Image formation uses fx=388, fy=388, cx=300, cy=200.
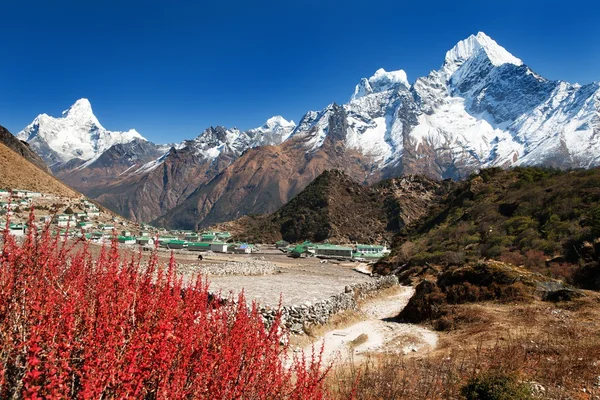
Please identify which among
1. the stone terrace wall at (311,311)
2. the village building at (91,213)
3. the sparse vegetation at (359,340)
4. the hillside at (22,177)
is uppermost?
the hillside at (22,177)

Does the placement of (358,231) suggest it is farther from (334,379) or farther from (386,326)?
(334,379)

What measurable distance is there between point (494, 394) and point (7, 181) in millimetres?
116979

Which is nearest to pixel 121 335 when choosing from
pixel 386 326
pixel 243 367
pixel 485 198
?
pixel 243 367

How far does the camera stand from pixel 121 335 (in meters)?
3.98

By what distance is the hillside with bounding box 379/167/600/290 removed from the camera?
2575cm

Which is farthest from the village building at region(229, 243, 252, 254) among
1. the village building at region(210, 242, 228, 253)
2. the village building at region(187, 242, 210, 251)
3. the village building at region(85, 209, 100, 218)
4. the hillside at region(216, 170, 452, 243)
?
the hillside at region(216, 170, 452, 243)

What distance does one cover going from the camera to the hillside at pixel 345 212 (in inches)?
4737

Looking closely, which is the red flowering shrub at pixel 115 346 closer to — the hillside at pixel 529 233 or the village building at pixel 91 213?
the hillside at pixel 529 233

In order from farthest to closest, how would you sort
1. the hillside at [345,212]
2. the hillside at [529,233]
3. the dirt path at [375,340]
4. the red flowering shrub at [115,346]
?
the hillside at [345,212]
the hillside at [529,233]
the dirt path at [375,340]
the red flowering shrub at [115,346]

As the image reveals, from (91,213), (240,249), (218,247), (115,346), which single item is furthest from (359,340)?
(91,213)

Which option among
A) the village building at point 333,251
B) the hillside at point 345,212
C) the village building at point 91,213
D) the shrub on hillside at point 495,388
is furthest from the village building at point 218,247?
the shrub on hillside at point 495,388

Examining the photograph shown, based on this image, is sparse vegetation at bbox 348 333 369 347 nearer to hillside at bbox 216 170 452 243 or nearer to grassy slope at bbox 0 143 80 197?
hillside at bbox 216 170 452 243

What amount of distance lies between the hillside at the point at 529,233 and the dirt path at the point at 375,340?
661 centimetres

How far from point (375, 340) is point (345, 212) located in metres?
114
